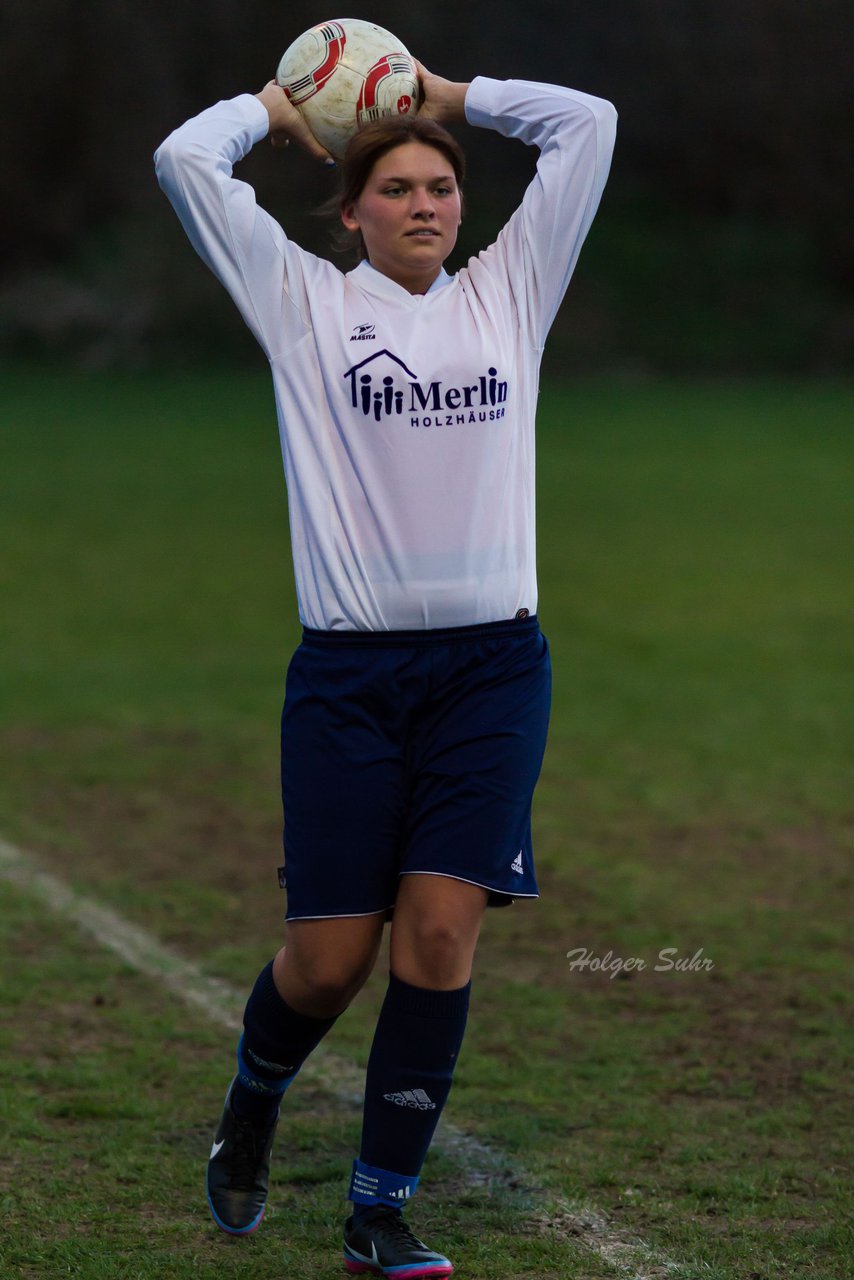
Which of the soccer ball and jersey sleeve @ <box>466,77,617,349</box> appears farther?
the soccer ball

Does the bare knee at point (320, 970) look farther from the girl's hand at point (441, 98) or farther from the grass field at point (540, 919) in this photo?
Answer: the girl's hand at point (441, 98)

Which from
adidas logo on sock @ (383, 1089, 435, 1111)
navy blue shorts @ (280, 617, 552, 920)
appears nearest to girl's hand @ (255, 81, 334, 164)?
navy blue shorts @ (280, 617, 552, 920)

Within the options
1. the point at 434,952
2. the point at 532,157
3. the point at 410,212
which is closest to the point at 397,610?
the point at 434,952

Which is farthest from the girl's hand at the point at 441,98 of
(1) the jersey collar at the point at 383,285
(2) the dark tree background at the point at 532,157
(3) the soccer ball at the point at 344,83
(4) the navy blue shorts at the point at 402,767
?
(2) the dark tree background at the point at 532,157

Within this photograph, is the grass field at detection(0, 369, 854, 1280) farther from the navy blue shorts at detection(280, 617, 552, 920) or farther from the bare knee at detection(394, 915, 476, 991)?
the navy blue shorts at detection(280, 617, 552, 920)

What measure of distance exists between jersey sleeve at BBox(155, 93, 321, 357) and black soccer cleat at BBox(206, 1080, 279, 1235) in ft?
5.24

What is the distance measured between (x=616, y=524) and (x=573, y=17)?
2198 centimetres

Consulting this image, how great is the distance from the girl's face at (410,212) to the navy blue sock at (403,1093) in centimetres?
139

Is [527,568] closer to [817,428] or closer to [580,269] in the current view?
[817,428]

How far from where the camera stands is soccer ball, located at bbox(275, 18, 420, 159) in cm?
368

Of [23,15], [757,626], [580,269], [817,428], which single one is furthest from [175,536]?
[23,15]

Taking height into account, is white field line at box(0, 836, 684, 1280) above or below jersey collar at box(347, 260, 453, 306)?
below

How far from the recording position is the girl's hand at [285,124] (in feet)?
12.1

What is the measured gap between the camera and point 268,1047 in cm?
351
